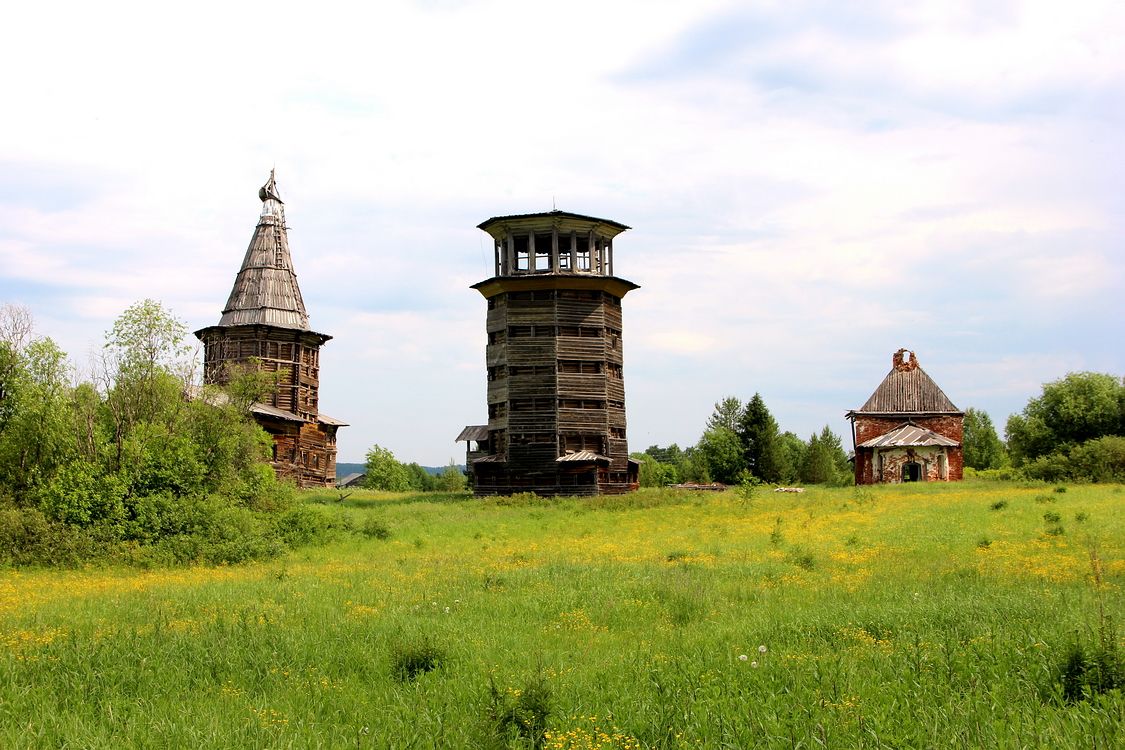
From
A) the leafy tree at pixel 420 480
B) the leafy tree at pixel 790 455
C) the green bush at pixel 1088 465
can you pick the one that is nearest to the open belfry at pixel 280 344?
the leafy tree at pixel 790 455

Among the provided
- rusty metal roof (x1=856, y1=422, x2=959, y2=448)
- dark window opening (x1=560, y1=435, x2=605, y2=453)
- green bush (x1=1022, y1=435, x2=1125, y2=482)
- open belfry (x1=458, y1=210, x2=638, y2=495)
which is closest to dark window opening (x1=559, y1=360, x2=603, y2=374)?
open belfry (x1=458, y1=210, x2=638, y2=495)

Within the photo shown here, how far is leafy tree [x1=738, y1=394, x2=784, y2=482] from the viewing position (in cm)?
7962

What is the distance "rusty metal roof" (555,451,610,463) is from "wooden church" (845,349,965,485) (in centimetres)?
2100

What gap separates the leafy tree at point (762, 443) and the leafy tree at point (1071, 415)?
67.7 feet

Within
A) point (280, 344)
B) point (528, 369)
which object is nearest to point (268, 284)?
point (280, 344)

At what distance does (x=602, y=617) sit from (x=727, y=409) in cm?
9074

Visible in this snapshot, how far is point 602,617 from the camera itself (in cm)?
1466

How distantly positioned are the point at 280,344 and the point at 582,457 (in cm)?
2919

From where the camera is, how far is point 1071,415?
60500 mm

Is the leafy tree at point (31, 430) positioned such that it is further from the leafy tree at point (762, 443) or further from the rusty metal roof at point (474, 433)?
the leafy tree at point (762, 443)

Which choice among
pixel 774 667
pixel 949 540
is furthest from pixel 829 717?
pixel 949 540

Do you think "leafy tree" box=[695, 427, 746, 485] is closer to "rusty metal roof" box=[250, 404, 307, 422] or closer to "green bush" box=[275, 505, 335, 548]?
"rusty metal roof" box=[250, 404, 307, 422]

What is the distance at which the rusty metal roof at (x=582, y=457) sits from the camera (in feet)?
163

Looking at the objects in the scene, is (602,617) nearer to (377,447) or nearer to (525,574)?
(525,574)
